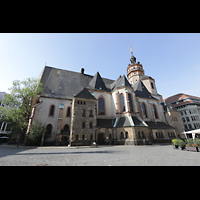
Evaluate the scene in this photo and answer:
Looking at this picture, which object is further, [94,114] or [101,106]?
[101,106]

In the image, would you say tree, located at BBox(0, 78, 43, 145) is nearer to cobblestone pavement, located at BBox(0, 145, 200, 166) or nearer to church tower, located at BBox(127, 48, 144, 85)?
cobblestone pavement, located at BBox(0, 145, 200, 166)

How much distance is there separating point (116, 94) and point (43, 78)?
18565 millimetres

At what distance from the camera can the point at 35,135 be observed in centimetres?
1780

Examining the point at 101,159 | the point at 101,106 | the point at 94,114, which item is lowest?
the point at 101,159

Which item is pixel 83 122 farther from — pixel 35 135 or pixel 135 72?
pixel 135 72

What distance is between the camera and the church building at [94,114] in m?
19.4

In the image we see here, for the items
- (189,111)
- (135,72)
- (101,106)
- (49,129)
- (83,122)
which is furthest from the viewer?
(135,72)

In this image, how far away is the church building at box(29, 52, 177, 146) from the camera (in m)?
19.4

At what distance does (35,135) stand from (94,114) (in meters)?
10.7

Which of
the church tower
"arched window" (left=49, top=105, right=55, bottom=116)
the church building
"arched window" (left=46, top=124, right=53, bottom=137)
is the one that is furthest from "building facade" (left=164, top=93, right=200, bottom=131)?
"arched window" (left=46, top=124, right=53, bottom=137)

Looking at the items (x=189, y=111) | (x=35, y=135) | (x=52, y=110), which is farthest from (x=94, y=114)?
(x=189, y=111)
